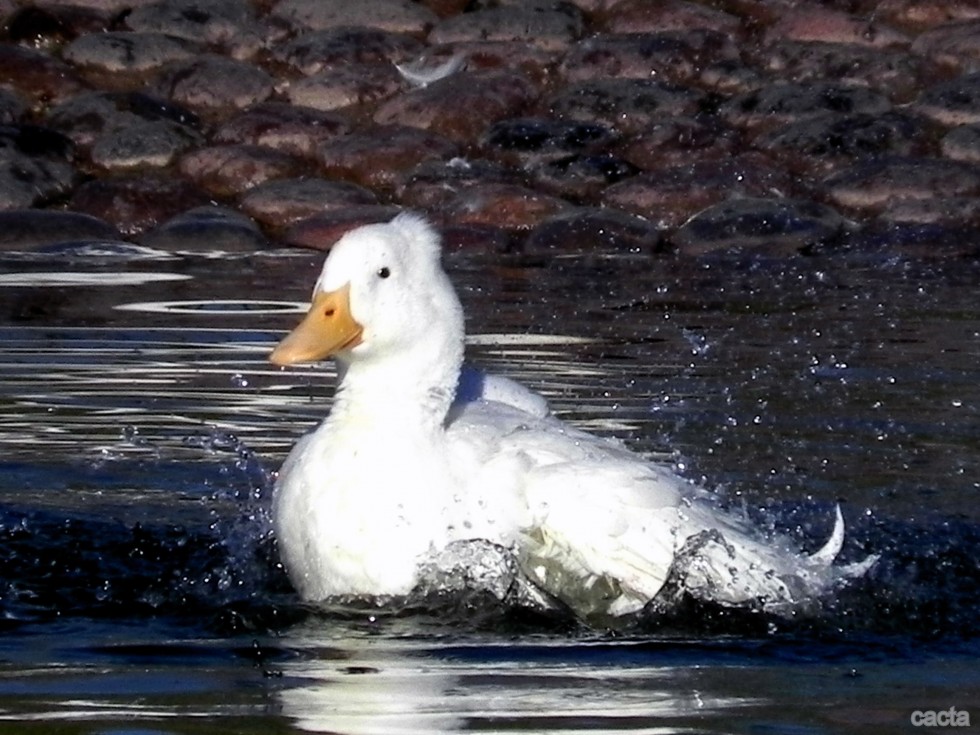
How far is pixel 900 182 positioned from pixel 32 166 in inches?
163

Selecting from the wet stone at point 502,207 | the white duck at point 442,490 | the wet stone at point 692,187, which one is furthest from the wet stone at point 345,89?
the white duck at point 442,490

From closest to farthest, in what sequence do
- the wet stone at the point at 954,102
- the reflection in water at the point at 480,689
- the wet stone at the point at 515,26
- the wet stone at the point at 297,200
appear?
1. the reflection in water at the point at 480,689
2. the wet stone at the point at 297,200
3. the wet stone at the point at 954,102
4. the wet stone at the point at 515,26

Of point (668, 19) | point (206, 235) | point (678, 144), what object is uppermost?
point (668, 19)

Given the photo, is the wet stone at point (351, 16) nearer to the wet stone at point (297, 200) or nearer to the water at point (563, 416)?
the wet stone at point (297, 200)

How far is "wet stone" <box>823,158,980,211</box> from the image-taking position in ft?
36.3

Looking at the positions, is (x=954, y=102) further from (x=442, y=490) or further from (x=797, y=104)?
(x=442, y=490)

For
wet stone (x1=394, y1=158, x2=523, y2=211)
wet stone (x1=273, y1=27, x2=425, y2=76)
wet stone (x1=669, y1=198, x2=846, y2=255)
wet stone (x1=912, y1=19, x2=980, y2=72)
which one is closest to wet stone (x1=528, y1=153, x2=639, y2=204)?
wet stone (x1=394, y1=158, x2=523, y2=211)

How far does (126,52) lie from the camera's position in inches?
487

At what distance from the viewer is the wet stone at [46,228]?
34.9 feet

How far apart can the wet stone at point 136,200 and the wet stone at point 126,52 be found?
125 cm

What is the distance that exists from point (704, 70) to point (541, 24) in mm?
948

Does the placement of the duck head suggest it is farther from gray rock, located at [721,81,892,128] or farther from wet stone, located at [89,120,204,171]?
Result: gray rock, located at [721,81,892,128]

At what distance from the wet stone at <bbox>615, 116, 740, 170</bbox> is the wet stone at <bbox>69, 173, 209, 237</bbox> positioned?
2.13 meters

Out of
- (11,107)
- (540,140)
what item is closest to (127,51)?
(11,107)
